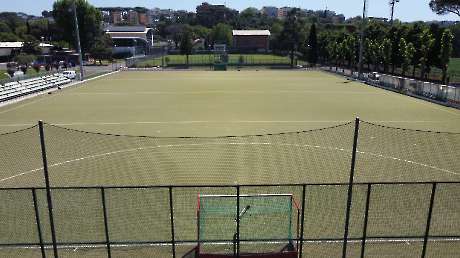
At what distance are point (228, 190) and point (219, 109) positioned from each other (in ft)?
54.1

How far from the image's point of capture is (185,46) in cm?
8612

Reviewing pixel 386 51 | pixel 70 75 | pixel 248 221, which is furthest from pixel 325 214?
pixel 386 51

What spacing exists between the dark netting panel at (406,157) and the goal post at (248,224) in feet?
17.9

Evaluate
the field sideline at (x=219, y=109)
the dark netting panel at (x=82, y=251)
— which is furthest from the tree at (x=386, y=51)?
the dark netting panel at (x=82, y=251)

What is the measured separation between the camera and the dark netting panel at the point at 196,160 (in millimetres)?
13984

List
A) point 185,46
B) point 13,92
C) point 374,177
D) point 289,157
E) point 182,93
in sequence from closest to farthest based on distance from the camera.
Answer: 1. point 374,177
2. point 289,157
3. point 13,92
4. point 182,93
5. point 185,46

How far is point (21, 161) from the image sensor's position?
51.9 feet

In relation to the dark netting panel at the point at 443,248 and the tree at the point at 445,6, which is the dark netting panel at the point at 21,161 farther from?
the tree at the point at 445,6

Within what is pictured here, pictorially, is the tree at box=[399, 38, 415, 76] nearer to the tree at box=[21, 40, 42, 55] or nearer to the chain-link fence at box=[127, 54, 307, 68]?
the chain-link fence at box=[127, 54, 307, 68]

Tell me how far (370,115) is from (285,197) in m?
18.8

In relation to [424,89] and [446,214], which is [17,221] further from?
[424,89]

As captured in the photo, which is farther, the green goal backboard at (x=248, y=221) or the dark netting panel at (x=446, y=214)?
the dark netting panel at (x=446, y=214)

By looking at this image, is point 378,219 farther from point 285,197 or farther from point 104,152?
point 104,152

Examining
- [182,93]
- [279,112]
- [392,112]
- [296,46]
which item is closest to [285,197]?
[279,112]
